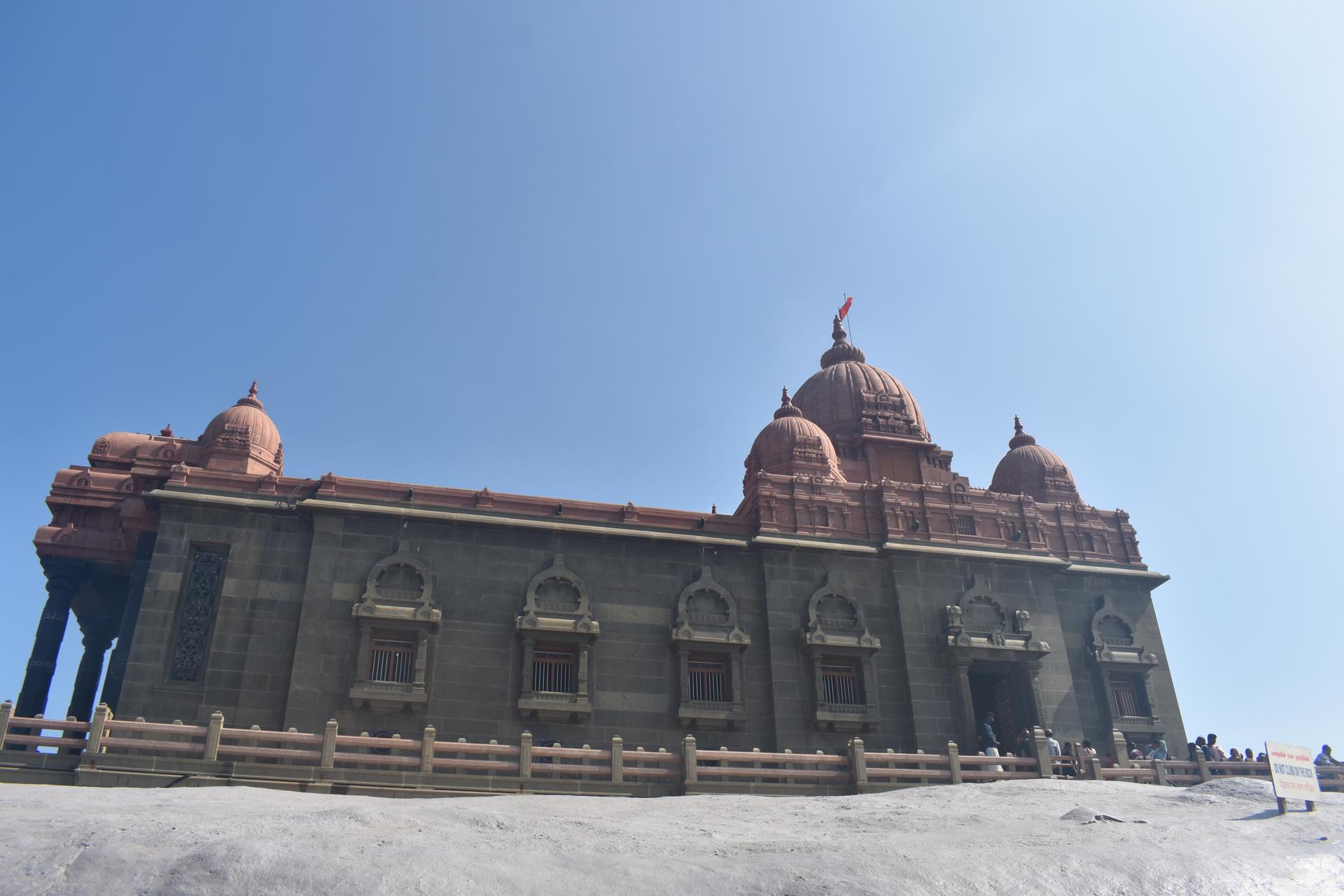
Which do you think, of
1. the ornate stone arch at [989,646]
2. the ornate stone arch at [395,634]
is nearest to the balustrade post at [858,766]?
the ornate stone arch at [989,646]

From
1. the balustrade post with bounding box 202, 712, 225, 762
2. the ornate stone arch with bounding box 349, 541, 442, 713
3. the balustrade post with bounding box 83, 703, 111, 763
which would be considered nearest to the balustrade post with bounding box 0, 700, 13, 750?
the balustrade post with bounding box 83, 703, 111, 763

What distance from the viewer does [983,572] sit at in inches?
1088

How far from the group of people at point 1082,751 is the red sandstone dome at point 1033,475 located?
863 centimetres

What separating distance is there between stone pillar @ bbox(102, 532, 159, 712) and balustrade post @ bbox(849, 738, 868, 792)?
51.8 feet

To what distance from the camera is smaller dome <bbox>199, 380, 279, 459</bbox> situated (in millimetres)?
26266

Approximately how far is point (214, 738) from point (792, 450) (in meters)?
18.7

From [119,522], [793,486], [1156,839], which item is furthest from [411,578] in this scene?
[1156,839]

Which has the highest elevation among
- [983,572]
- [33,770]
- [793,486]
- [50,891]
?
[793,486]

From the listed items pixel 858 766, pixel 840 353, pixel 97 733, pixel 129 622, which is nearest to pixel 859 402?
pixel 840 353

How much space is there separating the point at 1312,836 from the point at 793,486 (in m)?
15.4

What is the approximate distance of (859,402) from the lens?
122 ft

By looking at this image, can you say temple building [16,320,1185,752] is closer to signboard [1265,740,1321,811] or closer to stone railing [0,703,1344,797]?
stone railing [0,703,1344,797]

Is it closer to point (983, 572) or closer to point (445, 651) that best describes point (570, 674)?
point (445, 651)

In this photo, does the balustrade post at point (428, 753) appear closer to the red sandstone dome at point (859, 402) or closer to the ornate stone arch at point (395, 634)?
the ornate stone arch at point (395, 634)
